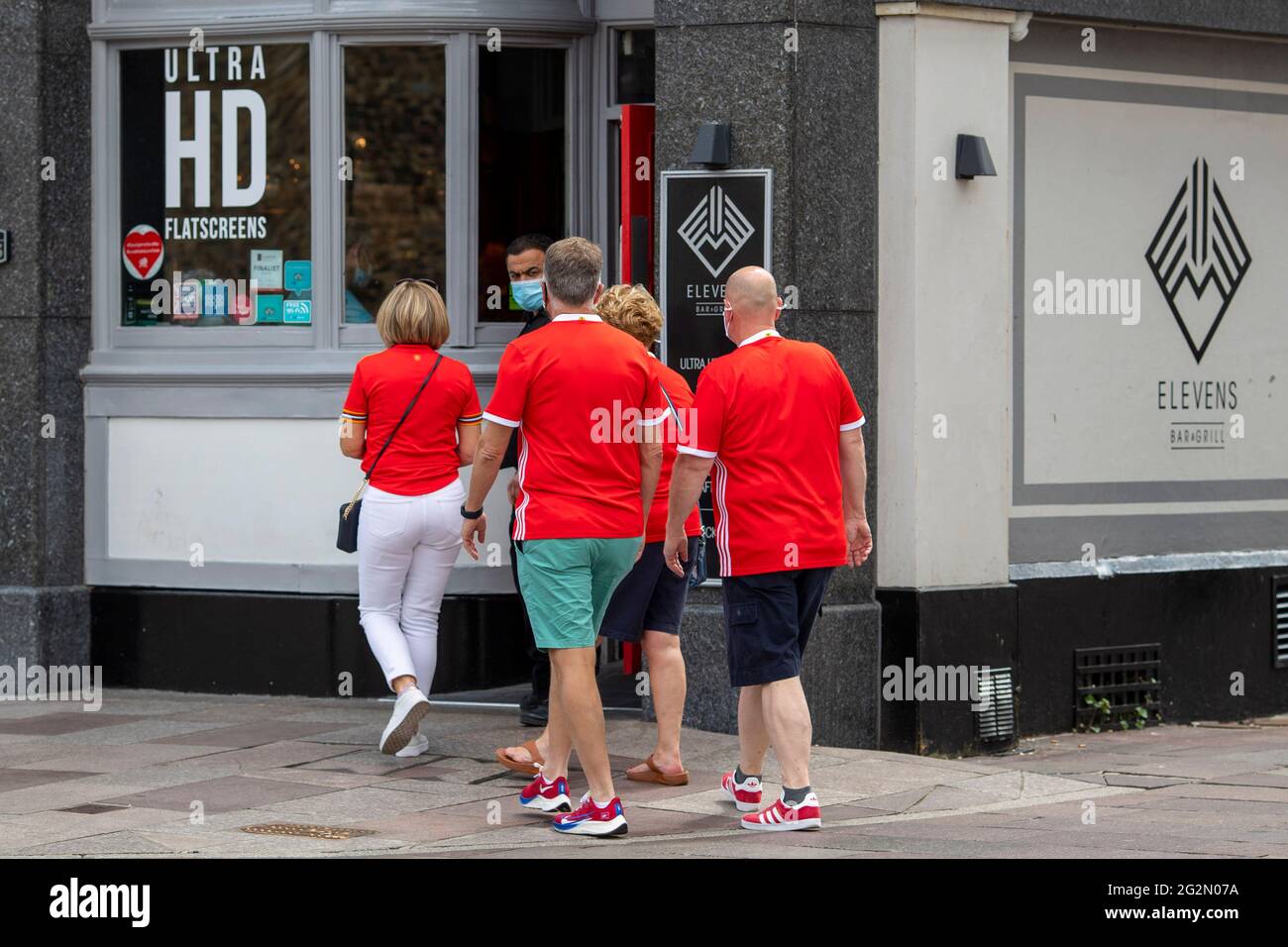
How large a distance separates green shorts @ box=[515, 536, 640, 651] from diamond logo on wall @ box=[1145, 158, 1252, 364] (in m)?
4.75

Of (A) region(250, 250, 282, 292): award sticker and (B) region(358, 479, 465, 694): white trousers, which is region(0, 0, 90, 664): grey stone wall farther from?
(B) region(358, 479, 465, 694): white trousers

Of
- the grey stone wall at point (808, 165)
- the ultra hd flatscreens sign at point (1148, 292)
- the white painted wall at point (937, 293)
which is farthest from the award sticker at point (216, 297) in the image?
the ultra hd flatscreens sign at point (1148, 292)

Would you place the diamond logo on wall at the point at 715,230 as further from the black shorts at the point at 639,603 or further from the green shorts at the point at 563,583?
the green shorts at the point at 563,583

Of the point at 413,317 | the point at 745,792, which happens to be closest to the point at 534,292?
the point at 413,317

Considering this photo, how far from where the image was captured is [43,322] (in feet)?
35.6

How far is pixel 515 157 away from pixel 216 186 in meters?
1.63

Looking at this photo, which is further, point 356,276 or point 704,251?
point 356,276

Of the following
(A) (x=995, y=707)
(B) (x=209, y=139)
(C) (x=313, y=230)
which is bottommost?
(A) (x=995, y=707)

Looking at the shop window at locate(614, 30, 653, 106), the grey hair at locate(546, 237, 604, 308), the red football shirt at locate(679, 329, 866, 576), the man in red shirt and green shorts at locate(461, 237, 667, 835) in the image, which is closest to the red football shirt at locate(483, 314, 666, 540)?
the man in red shirt and green shorts at locate(461, 237, 667, 835)

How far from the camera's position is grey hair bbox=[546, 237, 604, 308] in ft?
24.2

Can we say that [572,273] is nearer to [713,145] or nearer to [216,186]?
[713,145]
